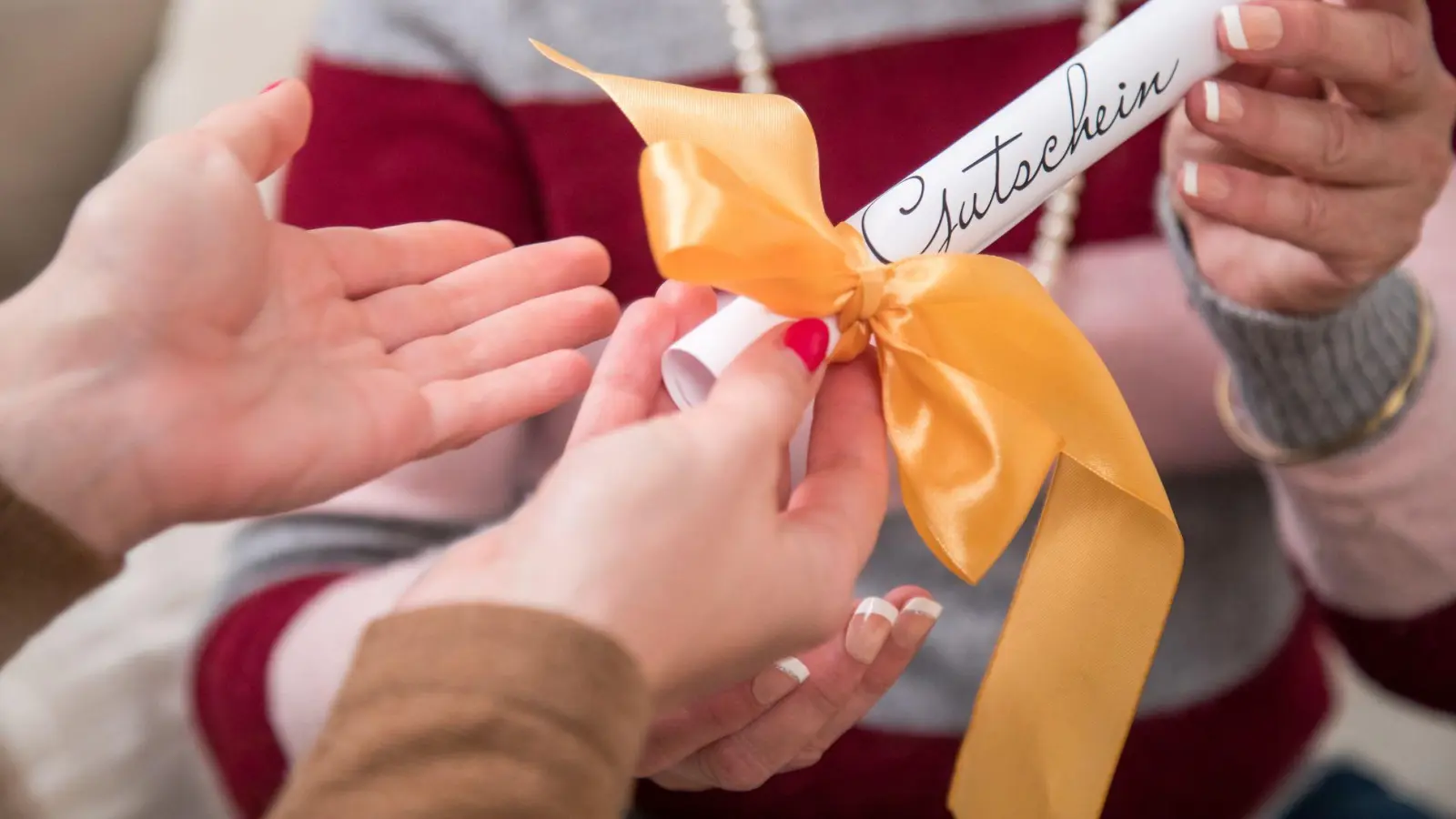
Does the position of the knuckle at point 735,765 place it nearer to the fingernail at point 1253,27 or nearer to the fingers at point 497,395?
the fingers at point 497,395

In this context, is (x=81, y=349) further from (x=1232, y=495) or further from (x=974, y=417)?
(x=1232, y=495)

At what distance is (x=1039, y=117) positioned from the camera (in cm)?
29

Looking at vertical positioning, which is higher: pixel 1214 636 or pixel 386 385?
pixel 386 385

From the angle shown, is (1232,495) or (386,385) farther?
(1232,495)

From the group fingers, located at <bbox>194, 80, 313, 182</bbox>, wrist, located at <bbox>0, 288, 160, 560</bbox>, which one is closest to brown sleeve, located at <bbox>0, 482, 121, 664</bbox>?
wrist, located at <bbox>0, 288, 160, 560</bbox>

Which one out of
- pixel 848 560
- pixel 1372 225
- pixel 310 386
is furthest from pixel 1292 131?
pixel 310 386

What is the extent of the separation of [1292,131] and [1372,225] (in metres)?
0.05

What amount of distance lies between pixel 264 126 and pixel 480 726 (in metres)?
0.19

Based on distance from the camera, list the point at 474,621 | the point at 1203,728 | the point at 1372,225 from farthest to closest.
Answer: the point at 1203,728
the point at 1372,225
the point at 474,621

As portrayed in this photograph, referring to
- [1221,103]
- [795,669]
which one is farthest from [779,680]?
[1221,103]

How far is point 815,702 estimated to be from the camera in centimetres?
30

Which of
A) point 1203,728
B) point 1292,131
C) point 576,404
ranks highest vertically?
point 1292,131

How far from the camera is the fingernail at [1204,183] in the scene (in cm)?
32

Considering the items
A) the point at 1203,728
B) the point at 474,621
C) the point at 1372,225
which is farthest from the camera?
the point at 1203,728
